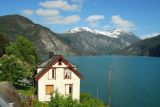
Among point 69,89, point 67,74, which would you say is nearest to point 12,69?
point 67,74

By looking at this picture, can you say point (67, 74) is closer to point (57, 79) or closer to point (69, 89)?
point (57, 79)

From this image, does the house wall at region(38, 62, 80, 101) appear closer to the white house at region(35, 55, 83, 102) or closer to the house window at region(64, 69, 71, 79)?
the white house at region(35, 55, 83, 102)

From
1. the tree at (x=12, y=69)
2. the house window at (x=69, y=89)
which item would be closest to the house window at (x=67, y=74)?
the house window at (x=69, y=89)

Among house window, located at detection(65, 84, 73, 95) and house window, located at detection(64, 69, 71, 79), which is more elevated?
house window, located at detection(64, 69, 71, 79)

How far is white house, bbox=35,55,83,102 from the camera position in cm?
4969

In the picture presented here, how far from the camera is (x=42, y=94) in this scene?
49.9 m

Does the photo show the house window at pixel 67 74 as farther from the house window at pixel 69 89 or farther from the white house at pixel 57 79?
the house window at pixel 69 89

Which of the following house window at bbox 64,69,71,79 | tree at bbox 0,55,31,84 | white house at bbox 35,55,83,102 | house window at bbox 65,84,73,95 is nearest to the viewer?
white house at bbox 35,55,83,102

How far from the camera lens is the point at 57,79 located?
50.3m

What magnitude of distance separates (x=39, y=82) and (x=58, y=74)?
373cm

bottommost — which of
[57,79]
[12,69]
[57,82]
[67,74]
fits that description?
[57,82]

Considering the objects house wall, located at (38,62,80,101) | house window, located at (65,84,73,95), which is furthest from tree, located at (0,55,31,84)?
house window, located at (65,84,73,95)

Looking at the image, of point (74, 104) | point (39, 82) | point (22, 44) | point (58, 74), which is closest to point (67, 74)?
point (58, 74)

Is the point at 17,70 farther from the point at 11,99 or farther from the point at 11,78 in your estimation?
the point at 11,99
